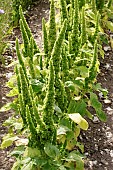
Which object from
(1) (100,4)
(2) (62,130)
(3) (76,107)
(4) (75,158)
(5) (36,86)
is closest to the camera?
(2) (62,130)

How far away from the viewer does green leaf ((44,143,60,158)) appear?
9.00 feet

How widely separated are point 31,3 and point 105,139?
2.75m

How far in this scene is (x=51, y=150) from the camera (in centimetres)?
277

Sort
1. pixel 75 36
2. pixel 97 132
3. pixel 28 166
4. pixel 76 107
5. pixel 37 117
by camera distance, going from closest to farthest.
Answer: pixel 37 117 → pixel 28 166 → pixel 76 107 → pixel 75 36 → pixel 97 132

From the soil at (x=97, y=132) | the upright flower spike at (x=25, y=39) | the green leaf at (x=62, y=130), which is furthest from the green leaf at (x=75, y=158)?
the upright flower spike at (x=25, y=39)

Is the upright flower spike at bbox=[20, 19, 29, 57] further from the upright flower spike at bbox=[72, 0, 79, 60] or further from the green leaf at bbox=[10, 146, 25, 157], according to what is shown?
the green leaf at bbox=[10, 146, 25, 157]

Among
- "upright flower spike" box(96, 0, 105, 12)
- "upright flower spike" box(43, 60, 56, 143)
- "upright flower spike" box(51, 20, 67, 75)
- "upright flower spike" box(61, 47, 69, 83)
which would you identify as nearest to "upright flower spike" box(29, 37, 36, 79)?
"upright flower spike" box(61, 47, 69, 83)

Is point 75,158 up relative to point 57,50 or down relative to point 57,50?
down

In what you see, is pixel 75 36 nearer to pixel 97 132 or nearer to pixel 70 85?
pixel 70 85

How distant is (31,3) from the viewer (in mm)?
6070

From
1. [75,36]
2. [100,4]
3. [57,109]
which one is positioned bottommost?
[57,109]

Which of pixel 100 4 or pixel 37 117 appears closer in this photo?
pixel 37 117

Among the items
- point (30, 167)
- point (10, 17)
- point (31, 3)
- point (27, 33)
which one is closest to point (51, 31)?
point (27, 33)

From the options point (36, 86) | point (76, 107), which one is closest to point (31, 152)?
point (36, 86)
